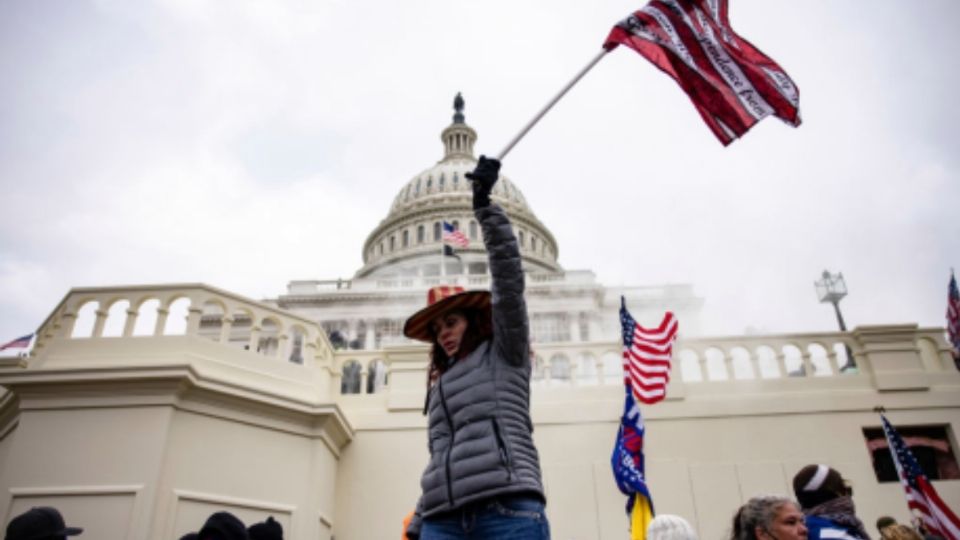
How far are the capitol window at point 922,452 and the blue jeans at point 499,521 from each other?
6603mm

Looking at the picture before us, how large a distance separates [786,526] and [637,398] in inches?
165

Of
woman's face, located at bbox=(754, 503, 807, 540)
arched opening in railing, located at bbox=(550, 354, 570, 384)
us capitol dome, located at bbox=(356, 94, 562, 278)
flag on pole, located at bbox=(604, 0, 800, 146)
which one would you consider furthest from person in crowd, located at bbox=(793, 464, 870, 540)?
us capitol dome, located at bbox=(356, 94, 562, 278)

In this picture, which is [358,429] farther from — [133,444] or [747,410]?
[747,410]

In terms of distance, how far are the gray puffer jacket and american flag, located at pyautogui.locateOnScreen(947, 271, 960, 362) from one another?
740 centimetres

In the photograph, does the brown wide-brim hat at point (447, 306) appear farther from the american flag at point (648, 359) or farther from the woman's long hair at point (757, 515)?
the american flag at point (648, 359)

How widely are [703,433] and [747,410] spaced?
2.02 ft

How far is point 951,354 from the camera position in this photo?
25.6 ft

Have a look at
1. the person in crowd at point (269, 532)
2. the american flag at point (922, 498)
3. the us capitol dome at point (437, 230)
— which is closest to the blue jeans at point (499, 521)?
the person in crowd at point (269, 532)

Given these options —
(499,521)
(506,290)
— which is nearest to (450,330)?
(506,290)

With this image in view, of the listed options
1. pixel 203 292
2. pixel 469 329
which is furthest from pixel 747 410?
pixel 203 292

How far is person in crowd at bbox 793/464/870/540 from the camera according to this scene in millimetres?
3098

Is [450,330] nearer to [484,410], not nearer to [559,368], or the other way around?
[484,410]

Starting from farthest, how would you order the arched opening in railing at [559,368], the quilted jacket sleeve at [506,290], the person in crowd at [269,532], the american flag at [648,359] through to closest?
the arched opening in railing at [559,368]
the american flag at [648,359]
the person in crowd at [269,532]
the quilted jacket sleeve at [506,290]

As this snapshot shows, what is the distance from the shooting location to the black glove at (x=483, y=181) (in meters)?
2.66
